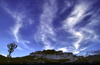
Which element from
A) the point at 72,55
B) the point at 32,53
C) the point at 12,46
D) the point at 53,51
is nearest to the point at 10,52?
the point at 12,46

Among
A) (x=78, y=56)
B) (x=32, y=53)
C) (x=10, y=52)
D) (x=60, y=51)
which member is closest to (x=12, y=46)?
(x=10, y=52)

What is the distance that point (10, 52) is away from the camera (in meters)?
104

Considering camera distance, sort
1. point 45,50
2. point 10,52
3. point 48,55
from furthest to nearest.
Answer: point 45,50 → point 48,55 → point 10,52

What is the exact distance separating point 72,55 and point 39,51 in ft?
213

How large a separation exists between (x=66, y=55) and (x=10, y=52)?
9849 cm

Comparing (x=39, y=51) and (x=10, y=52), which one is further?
(x=39, y=51)

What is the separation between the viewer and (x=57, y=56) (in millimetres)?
148125

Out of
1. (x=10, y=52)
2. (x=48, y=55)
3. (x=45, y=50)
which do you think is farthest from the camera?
(x=45, y=50)

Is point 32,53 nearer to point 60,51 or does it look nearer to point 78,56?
point 60,51

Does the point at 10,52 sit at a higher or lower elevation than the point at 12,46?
lower

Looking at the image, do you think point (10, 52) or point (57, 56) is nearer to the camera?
point (10, 52)

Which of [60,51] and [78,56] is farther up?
[60,51]

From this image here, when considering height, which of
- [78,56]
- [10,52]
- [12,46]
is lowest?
[78,56]

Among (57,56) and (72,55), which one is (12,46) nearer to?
(57,56)
